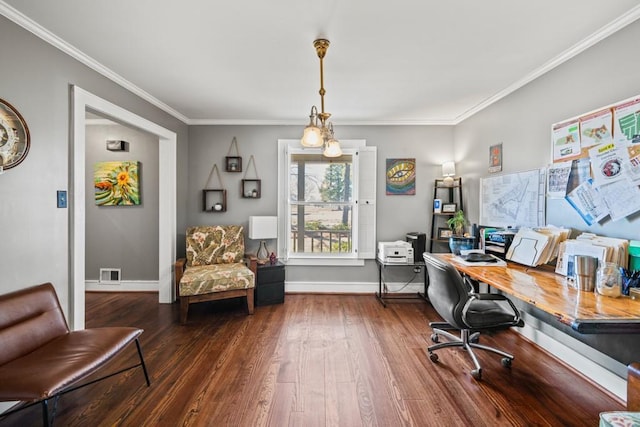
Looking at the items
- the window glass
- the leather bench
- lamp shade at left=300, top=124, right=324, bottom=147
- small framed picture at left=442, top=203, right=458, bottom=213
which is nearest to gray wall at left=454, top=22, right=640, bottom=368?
small framed picture at left=442, top=203, right=458, bottom=213

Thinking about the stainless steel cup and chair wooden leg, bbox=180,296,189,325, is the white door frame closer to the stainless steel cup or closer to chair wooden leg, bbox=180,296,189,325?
chair wooden leg, bbox=180,296,189,325

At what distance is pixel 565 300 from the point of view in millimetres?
1669

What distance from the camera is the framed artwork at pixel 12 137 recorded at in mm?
1810

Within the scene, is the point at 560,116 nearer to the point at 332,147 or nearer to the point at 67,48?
the point at 332,147

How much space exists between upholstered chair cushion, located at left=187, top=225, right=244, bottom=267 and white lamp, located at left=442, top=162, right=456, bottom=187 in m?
2.82

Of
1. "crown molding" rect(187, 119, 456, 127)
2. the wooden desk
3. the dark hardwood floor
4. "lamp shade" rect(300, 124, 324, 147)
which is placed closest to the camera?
the wooden desk

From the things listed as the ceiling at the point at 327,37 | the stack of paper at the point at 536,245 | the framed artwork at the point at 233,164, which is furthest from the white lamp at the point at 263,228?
the stack of paper at the point at 536,245

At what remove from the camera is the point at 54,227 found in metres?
2.17

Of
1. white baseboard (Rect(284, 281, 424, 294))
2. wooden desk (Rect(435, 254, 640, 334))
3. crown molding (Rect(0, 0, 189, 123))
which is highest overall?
crown molding (Rect(0, 0, 189, 123))

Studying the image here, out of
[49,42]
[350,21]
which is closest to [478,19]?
[350,21]

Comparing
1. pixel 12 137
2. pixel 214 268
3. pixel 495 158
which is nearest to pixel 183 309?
pixel 214 268

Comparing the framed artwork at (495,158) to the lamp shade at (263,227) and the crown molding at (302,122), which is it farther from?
the lamp shade at (263,227)

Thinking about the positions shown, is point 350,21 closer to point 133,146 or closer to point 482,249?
point 482,249

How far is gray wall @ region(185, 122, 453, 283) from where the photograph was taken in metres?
4.20
